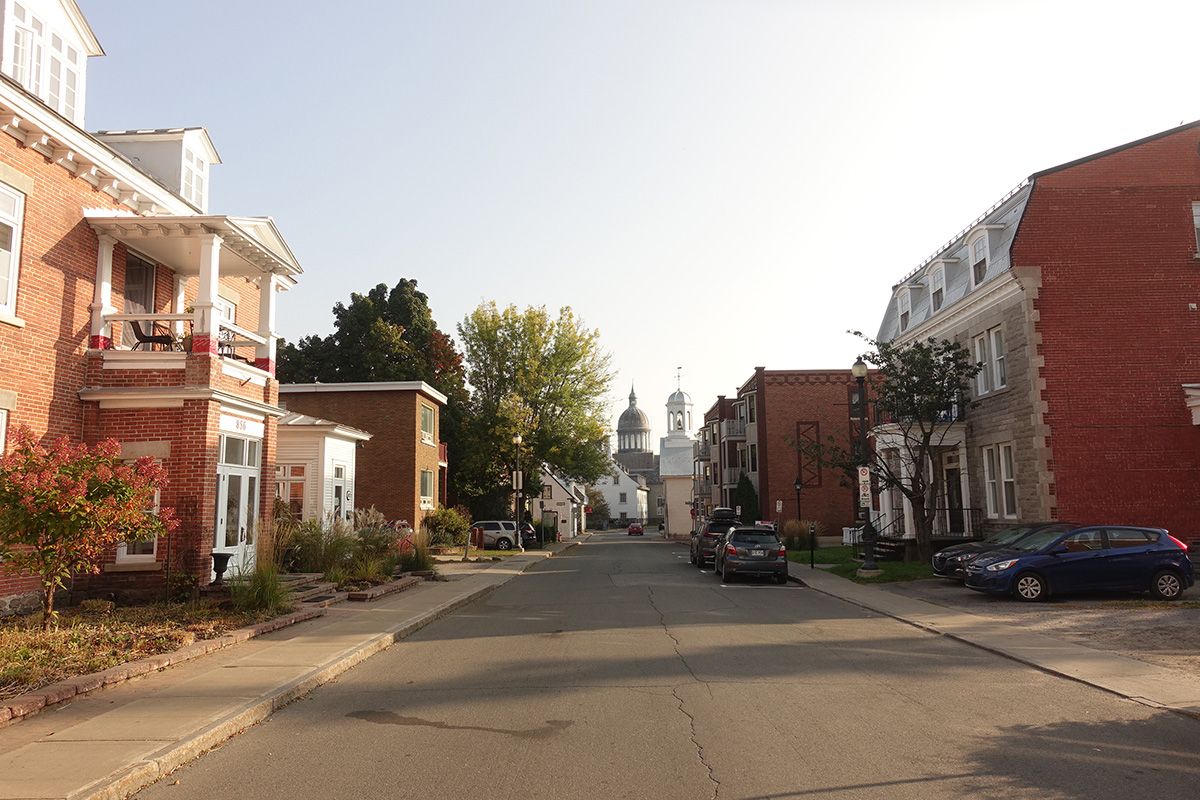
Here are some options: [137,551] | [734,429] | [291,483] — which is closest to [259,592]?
[137,551]

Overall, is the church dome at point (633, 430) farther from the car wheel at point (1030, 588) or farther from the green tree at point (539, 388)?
the car wheel at point (1030, 588)

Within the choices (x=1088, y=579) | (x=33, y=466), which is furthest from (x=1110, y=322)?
(x=33, y=466)

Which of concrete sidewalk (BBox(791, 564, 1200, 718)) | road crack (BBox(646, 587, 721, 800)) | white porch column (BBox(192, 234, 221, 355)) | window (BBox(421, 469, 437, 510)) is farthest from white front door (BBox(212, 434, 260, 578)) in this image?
window (BBox(421, 469, 437, 510))

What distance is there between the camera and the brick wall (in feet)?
72.2

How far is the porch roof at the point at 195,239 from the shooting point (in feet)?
47.5

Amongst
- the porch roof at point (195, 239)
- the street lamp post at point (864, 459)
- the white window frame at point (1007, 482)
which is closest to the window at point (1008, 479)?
the white window frame at point (1007, 482)

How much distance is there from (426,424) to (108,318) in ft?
74.7

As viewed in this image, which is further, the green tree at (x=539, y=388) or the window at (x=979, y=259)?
the green tree at (x=539, y=388)

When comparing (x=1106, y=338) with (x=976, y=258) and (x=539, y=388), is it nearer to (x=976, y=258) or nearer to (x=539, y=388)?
(x=976, y=258)

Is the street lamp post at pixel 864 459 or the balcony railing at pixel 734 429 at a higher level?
the balcony railing at pixel 734 429

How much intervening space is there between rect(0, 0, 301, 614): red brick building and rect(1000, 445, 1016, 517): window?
2014 cm

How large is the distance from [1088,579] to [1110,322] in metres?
9.44

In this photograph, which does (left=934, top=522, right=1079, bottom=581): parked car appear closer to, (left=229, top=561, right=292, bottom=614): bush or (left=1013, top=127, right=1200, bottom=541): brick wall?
(left=1013, top=127, right=1200, bottom=541): brick wall

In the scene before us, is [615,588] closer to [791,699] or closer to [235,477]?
[235,477]
